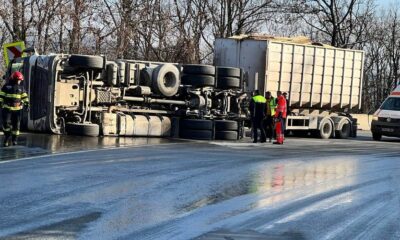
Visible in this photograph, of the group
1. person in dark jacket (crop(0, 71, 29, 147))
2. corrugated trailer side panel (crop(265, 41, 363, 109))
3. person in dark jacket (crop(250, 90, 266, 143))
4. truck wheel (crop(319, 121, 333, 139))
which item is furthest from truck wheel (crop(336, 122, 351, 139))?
person in dark jacket (crop(0, 71, 29, 147))

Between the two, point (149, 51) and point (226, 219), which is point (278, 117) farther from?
point (149, 51)

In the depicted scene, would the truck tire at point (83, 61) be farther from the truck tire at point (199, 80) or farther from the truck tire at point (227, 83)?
the truck tire at point (227, 83)

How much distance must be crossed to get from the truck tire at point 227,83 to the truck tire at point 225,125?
47.7 inches

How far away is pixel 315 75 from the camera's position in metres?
21.4

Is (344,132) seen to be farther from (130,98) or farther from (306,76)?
(130,98)

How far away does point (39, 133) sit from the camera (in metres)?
16.6

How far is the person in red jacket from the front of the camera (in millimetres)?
17312

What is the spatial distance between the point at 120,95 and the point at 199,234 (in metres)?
11.6

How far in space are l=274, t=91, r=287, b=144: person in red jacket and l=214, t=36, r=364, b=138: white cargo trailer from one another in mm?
1807

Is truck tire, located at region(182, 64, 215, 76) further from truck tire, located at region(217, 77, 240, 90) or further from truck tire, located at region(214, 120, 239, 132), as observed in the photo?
truck tire, located at region(214, 120, 239, 132)

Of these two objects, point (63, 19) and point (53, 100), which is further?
point (63, 19)

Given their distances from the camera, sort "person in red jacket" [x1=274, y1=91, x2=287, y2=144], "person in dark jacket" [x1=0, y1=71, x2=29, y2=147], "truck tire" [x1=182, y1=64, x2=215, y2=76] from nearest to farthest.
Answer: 1. "person in dark jacket" [x1=0, y1=71, x2=29, y2=147]
2. "person in red jacket" [x1=274, y1=91, x2=287, y2=144]
3. "truck tire" [x1=182, y1=64, x2=215, y2=76]

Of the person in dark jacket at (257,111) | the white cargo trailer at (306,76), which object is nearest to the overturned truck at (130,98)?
the person in dark jacket at (257,111)

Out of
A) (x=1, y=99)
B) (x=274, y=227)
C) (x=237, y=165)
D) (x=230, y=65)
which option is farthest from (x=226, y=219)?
(x=230, y=65)
